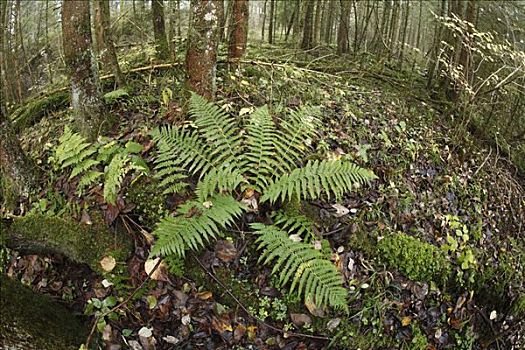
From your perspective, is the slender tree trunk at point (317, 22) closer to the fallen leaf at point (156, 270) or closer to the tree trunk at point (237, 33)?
the tree trunk at point (237, 33)

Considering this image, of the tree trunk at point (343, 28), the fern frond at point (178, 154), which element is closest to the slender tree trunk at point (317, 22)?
the tree trunk at point (343, 28)

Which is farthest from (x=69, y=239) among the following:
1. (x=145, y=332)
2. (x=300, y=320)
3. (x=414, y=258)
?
(x=414, y=258)

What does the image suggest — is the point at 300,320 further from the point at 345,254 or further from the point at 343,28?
the point at 343,28

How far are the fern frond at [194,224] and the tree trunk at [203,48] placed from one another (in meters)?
1.32

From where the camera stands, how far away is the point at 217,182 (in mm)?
3527

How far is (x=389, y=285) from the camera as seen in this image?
11.8ft

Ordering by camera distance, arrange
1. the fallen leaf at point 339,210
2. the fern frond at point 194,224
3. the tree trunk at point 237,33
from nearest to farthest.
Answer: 1. the fern frond at point 194,224
2. the fallen leaf at point 339,210
3. the tree trunk at point 237,33

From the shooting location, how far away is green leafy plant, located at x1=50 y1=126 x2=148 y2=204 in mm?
3387

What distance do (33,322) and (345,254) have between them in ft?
7.96

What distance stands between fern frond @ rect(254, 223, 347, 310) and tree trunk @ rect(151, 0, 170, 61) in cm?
310

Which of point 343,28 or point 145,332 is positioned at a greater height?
point 343,28

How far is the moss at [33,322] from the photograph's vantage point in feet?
7.89

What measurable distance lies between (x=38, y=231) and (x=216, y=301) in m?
1.57

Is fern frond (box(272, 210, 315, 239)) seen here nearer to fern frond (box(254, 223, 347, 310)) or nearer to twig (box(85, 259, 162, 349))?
fern frond (box(254, 223, 347, 310))
